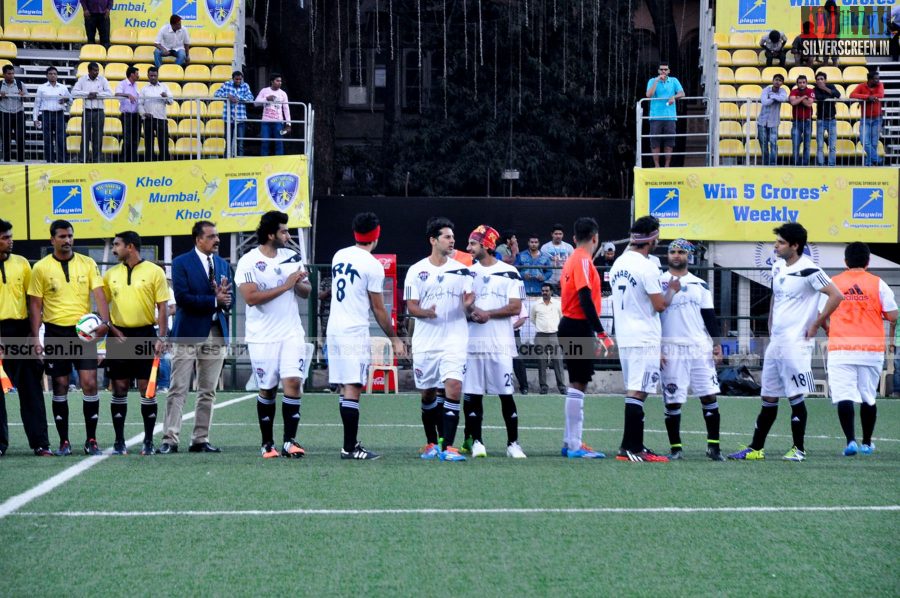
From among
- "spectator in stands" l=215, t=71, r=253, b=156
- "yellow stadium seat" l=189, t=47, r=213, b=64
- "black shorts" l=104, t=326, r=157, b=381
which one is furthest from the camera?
"yellow stadium seat" l=189, t=47, r=213, b=64

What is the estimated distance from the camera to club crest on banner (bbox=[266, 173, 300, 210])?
20.5 m

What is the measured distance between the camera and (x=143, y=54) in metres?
25.0

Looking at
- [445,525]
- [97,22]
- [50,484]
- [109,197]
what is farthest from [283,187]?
[445,525]

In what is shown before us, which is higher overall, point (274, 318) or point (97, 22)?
point (97, 22)

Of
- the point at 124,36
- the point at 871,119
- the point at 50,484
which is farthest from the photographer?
the point at 124,36

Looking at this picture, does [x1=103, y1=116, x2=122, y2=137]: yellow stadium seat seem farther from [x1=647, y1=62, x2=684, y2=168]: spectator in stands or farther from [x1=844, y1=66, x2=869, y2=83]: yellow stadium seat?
[x1=844, y1=66, x2=869, y2=83]: yellow stadium seat

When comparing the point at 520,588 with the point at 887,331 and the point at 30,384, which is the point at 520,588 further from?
the point at 887,331

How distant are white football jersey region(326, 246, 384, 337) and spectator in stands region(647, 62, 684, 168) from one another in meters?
12.7

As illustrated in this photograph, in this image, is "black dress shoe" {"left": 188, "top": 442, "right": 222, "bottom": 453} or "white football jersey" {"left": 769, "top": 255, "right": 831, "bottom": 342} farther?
"black dress shoe" {"left": 188, "top": 442, "right": 222, "bottom": 453}

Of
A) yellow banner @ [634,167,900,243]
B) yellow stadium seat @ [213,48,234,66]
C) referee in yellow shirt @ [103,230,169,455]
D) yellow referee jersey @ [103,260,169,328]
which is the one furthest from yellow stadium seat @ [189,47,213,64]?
yellow referee jersey @ [103,260,169,328]

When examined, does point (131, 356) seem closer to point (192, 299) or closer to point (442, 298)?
point (192, 299)

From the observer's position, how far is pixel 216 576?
5934 millimetres

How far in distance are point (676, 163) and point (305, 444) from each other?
14.9 meters

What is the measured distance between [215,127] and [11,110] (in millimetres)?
3616
